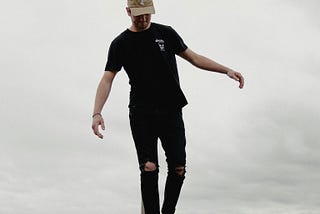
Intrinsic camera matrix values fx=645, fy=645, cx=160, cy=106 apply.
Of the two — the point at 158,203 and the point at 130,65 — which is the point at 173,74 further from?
the point at 158,203

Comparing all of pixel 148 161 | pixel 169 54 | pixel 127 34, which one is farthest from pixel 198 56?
pixel 148 161

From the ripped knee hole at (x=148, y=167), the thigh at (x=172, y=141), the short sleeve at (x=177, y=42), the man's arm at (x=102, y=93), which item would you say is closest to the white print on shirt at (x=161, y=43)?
the short sleeve at (x=177, y=42)

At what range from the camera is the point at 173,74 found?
23.3 feet

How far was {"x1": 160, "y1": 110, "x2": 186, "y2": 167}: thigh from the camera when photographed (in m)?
7.06

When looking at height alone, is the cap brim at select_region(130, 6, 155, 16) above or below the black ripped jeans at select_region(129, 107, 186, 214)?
above

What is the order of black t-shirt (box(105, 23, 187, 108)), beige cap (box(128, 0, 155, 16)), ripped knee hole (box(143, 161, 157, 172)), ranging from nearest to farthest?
beige cap (box(128, 0, 155, 16)) → ripped knee hole (box(143, 161, 157, 172)) → black t-shirt (box(105, 23, 187, 108))

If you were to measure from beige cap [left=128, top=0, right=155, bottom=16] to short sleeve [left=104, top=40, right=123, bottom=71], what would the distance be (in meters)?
0.53

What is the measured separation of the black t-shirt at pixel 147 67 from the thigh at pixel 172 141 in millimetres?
177

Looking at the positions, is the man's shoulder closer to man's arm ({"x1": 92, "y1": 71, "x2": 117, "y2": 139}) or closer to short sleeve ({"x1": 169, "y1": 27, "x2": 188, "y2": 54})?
man's arm ({"x1": 92, "y1": 71, "x2": 117, "y2": 139})

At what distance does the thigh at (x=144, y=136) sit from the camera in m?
6.98

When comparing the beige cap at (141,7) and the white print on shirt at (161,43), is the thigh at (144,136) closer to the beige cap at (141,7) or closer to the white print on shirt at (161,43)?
the white print on shirt at (161,43)

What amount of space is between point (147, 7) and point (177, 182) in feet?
6.39

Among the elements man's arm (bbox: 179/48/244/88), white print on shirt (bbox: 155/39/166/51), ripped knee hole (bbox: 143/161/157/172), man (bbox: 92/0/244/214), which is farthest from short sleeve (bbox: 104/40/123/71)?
ripped knee hole (bbox: 143/161/157/172)

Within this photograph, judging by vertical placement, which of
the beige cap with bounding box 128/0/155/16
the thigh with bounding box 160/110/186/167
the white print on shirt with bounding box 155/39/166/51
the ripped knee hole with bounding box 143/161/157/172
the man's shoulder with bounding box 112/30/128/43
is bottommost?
the ripped knee hole with bounding box 143/161/157/172
